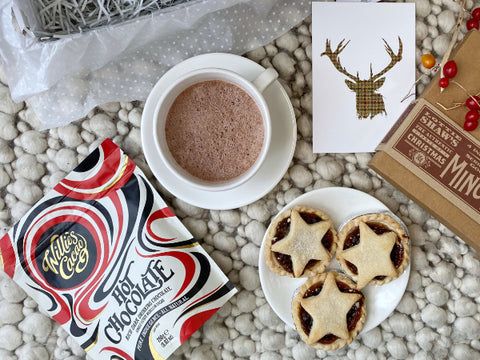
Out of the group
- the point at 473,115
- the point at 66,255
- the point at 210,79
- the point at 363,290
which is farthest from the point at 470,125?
the point at 66,255

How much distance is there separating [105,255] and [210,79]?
0.41 metres

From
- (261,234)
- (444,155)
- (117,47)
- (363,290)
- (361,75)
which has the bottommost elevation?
(363,290)

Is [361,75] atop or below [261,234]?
atop

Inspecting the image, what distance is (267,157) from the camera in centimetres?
87

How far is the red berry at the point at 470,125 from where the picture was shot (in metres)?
0.85

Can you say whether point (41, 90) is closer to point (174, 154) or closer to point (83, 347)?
point (174, 154)

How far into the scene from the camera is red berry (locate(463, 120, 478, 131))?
855 millimetres

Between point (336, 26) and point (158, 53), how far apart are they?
1.18ft

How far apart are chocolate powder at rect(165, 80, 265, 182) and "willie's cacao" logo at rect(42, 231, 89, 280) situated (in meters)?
0.28

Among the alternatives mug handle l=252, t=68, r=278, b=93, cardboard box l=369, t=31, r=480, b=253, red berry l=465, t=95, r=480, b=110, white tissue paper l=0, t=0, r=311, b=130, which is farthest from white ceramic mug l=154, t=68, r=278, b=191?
red berry l=465, t=95, r=480, b=110

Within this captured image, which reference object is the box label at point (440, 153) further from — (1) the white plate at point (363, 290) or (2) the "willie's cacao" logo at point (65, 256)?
(2) the "willie's cacao" logo at point (65, 256)

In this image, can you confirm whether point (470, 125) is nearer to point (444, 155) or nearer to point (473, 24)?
point (444, 155)

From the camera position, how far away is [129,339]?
91 centimetres

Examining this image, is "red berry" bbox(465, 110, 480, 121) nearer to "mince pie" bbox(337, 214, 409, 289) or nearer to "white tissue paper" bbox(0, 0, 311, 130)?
"mince pie" bbox(337, 214, 409, 289)
